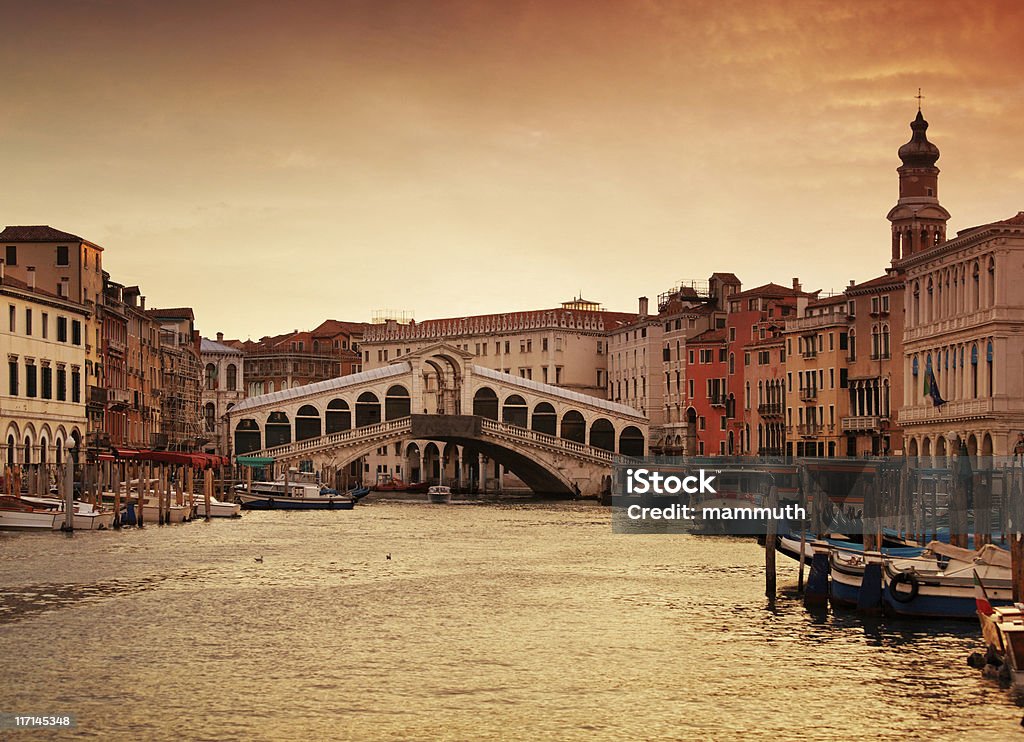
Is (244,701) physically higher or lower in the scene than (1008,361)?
lower

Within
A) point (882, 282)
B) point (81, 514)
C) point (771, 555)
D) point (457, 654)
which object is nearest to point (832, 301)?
point (882, 282)

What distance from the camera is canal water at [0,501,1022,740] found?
16.9 m

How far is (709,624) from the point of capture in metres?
23.9

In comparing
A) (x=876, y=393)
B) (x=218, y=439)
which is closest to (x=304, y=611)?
(x=876, y=393)

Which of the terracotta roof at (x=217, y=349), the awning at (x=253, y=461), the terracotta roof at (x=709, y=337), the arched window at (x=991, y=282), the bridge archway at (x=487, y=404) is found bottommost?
the awning at (x=253, y=461)

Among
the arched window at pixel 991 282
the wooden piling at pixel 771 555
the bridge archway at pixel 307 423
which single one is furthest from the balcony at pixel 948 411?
the bridge archway at pixel 307 423

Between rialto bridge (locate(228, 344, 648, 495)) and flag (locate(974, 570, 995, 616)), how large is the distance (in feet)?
154

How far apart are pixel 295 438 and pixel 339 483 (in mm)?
14657

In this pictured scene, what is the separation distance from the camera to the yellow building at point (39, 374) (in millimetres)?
45188

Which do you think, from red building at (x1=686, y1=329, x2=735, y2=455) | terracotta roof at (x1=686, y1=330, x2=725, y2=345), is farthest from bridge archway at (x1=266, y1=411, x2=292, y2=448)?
terracotta roof at (x1=686, y1=330, x2=725, y2=345)

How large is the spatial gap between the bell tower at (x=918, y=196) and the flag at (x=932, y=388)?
673 inches

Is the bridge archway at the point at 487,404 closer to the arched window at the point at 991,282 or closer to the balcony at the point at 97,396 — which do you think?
the balcony at the point at 97,396

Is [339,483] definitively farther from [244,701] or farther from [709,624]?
[244,701]

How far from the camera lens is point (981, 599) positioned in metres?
19.1
